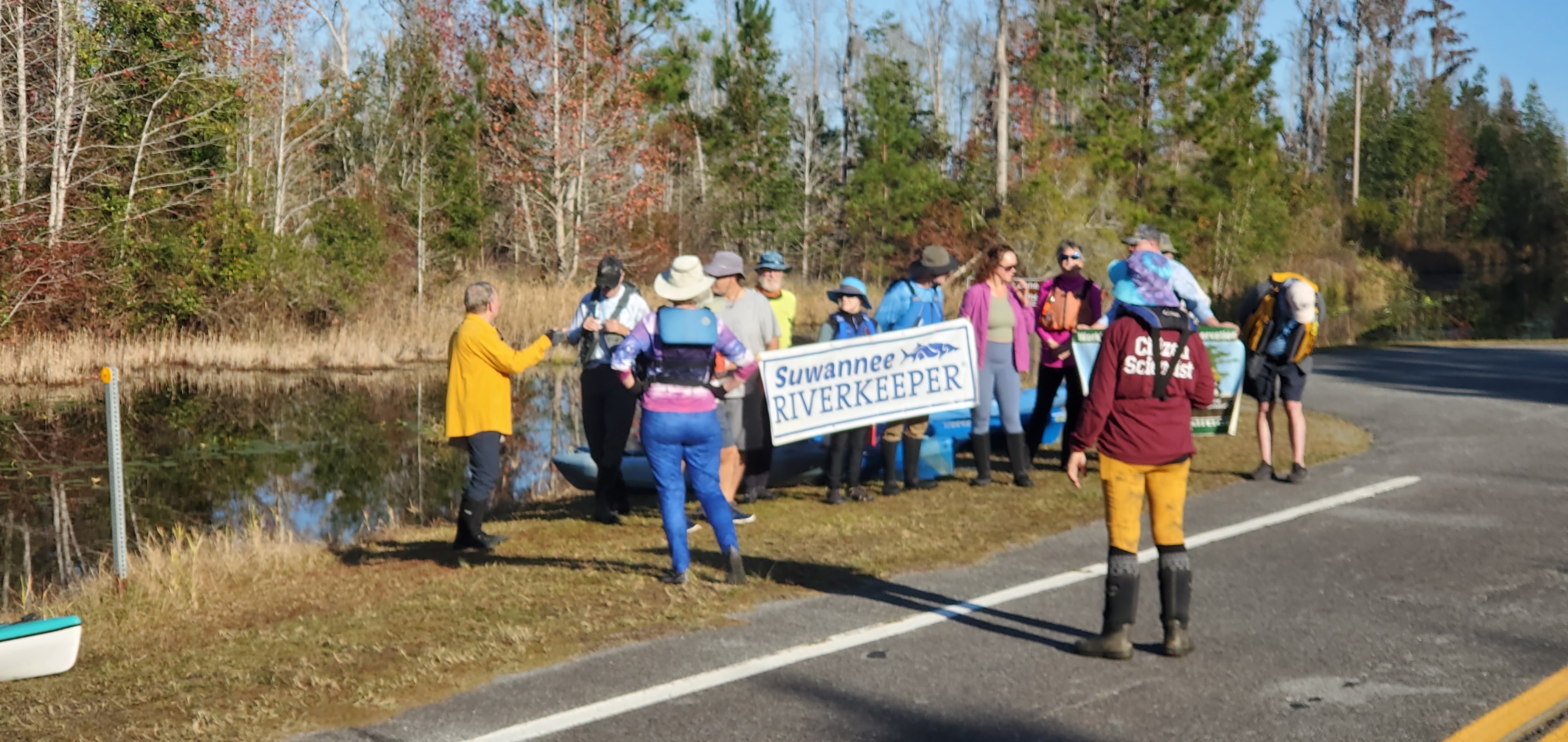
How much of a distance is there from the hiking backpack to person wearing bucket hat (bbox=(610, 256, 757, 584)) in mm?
2507

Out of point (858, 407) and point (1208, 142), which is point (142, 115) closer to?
point (858, 407)

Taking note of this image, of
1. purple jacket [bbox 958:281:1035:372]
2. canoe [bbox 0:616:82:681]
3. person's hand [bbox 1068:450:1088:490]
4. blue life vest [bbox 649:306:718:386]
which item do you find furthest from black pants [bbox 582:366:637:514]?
canoe [bbox 0:616:82:681]

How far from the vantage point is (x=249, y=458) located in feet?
58.1

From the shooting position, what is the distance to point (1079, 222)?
37.8 metres

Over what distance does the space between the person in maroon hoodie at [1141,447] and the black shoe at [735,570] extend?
7.36 ft

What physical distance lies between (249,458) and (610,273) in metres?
9.59

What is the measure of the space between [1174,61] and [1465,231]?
4109cm

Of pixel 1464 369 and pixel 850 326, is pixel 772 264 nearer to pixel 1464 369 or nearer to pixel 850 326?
pixel 850 326

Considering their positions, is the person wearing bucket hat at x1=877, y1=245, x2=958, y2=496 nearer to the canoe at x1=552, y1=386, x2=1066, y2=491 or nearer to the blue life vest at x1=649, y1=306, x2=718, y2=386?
the canoe at x1=552, y1=386, x2=1066, y2=491

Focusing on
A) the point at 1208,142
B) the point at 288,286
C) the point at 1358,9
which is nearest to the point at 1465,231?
the point at 1358,9

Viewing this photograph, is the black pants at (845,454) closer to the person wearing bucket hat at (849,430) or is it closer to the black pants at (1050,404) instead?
the person wearing bucket hat at (849,430)

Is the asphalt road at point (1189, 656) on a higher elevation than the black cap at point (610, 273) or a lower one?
lower

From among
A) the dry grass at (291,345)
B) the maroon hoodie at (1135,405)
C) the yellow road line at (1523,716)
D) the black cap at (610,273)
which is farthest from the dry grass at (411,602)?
the dry grass at (291,345)

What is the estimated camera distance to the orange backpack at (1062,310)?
39.1 feet
